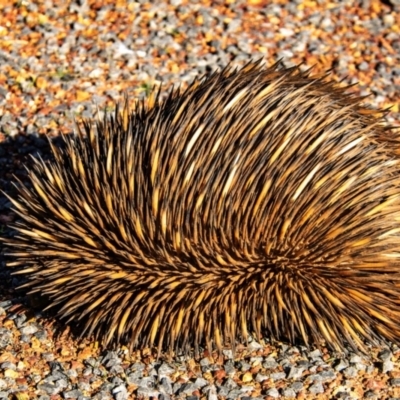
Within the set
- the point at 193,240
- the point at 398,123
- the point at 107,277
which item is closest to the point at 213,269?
the point at 193,240

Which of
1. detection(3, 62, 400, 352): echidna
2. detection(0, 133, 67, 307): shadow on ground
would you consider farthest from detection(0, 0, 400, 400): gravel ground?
detection(3, 62, 400, 352): echidna

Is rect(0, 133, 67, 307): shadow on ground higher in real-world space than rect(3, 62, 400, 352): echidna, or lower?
lower

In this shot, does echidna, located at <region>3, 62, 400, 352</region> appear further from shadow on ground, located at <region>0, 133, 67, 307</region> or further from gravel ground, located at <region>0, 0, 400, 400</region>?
shadow on ground, located at <region>0, 133, 67, 307</region>

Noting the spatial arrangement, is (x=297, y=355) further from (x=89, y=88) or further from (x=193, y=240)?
(x=89, y=88)

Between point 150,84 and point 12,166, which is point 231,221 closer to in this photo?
point 12,166

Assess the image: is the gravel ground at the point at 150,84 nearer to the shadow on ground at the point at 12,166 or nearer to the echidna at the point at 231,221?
the shadow on ground at the point at 12,166

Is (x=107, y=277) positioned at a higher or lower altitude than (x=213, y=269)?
lower

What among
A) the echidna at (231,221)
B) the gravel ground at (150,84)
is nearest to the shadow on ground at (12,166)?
the gravel ground at (150,84)
